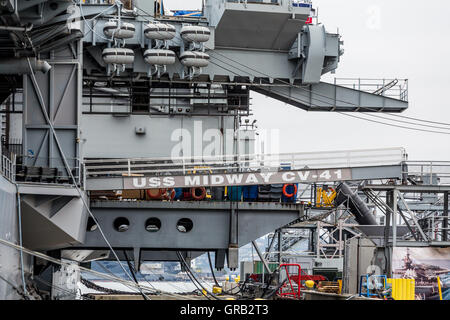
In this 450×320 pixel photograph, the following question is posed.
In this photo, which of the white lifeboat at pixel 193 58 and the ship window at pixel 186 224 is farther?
the white lifeboat at pixel 193 58

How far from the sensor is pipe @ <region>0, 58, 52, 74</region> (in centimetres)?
3148

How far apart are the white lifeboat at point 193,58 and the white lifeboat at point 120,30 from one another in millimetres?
2565

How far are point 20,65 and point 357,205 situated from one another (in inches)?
1062

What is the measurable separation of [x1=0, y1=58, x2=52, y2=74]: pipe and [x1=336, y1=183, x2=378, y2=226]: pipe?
73.0 feet

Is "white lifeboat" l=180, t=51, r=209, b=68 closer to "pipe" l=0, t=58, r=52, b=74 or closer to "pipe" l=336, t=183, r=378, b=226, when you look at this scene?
"pipe" l=0, t=58, r=52, b=74

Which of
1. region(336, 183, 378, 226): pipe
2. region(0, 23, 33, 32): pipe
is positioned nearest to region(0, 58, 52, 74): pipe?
region(0, 23, 33, 32): pipe

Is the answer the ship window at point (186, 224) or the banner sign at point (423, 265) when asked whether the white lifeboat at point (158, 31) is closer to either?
the ship window at point (186, 224)

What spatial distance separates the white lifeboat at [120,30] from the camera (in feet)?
121

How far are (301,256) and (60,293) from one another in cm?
2283

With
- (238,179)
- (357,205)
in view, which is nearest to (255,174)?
(238,179)

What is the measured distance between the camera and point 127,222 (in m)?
37.5

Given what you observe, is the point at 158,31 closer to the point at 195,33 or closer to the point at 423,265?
the point at 195,33

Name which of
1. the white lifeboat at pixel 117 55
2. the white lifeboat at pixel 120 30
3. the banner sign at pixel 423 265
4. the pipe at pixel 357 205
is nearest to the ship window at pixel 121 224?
the white lifeboat at pixel 117 55
